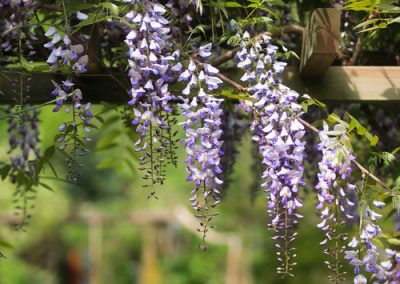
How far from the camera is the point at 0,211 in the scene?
32.5 ft

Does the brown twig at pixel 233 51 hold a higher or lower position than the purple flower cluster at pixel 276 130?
higher

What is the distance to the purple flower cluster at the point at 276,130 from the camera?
1.63m

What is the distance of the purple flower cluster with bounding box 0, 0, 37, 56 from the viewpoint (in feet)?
6.07

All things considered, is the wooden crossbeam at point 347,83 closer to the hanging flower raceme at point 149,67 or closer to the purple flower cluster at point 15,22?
the purple flower cluster at point 15,22

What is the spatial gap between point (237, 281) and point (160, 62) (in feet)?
31.7

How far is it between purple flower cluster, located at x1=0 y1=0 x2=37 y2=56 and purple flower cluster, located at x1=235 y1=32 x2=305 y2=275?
509 millimetres

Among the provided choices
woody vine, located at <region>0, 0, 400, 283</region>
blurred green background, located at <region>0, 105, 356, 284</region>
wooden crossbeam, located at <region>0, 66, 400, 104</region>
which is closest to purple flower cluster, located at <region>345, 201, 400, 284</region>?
woody vine, located at <region>0, 0, 400, 283</region>

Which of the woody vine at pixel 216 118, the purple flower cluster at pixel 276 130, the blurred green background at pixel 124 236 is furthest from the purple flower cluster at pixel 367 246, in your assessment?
the blurred green background at pixel 124 236

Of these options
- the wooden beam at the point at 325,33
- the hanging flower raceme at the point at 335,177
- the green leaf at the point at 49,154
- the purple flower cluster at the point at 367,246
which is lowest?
the purple flower cluster at the point at 367,246

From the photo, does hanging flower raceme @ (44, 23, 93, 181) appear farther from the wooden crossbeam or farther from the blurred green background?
the blurred green background

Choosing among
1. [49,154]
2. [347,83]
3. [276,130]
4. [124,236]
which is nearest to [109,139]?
[49,154]

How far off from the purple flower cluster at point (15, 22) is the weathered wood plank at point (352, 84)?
605 millimetres

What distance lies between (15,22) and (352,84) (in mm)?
782

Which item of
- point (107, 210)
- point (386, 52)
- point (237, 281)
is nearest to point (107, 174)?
point (107, 210)
